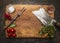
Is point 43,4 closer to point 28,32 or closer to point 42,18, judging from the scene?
point 42,18

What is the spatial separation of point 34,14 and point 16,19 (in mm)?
135

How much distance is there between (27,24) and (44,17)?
5.2 inches

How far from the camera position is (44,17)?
1.51 metres

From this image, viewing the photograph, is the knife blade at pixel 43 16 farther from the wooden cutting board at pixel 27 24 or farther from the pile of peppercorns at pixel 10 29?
the pile of peppercorns at pixel 10 29

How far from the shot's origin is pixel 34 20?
4.96ft

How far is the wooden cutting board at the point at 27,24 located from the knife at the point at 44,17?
3 cm

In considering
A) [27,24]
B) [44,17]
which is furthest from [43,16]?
[27,24]

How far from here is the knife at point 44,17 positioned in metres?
1.49

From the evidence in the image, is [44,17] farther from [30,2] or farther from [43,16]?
[30,2]

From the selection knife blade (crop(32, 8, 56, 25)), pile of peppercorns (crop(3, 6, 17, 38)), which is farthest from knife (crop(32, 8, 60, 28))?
pile of peppercorns (crop(3, 6, 17, 38))

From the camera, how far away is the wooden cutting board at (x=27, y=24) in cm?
146

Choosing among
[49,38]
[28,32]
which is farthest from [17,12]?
[49,38]

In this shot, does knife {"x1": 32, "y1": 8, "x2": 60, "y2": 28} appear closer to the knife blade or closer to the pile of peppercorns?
the knife blade

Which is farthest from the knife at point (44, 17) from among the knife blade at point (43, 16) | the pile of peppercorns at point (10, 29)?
the pile of peppercorns at point (10, 29)
